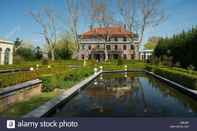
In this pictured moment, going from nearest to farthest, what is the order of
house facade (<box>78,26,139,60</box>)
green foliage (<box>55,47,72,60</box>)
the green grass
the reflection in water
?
the green grass
the reflection in water
green foliage (<box>55,47,72,60</box>)
house facade (<box>78,26,139,60</box>)

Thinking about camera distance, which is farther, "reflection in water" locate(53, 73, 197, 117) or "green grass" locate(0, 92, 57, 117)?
"reflection in water" locate(53, 73, 197, 117)

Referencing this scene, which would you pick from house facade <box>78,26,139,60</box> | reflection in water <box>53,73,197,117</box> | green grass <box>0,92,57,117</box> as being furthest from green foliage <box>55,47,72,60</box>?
green grass <box>0,92,57,117</box>

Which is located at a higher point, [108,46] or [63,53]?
[108,46]

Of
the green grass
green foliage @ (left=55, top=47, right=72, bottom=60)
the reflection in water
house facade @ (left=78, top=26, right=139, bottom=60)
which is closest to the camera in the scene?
the green grass

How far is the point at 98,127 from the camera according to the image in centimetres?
231

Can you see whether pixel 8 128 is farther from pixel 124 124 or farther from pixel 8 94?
pixel 8 94

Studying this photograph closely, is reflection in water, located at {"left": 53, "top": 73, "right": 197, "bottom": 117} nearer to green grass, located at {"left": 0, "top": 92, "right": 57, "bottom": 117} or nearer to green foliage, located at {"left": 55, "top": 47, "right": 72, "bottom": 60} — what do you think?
green grass, located at {"left": 0, "top": 92, "right": 57, "bottom": 117}

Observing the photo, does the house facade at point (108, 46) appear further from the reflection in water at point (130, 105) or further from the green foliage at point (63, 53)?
the reflection in water at point (130, 105)

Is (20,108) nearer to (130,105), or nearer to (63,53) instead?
(130,105)

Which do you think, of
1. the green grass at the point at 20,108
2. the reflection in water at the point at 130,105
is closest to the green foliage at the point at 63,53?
the reflection in water at the point at 130,105

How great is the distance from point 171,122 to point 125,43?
119ft

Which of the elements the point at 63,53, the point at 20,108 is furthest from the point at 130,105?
the point at 63,53

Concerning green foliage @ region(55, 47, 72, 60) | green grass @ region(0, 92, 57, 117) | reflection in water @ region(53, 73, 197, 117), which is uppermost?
green foliage @ region(55, 47, 72, 60)

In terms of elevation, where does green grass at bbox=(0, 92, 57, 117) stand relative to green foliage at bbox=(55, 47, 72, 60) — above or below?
below
